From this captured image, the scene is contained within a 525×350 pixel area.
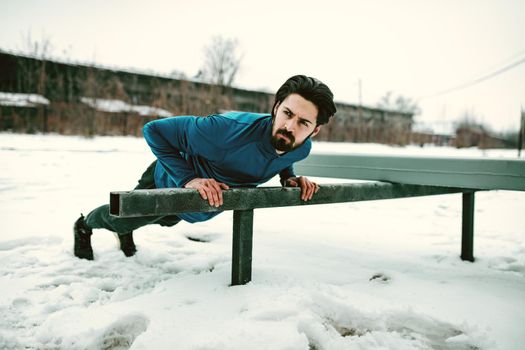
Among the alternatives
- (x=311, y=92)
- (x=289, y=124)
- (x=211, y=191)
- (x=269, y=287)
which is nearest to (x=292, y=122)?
(x=289, y=124)

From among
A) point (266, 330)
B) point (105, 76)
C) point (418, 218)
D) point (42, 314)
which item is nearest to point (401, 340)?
point (266, 330)

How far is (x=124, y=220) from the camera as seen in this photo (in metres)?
2.08

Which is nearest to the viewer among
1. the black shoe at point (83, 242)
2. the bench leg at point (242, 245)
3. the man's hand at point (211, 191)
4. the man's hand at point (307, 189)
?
the man's hand at point (211, 191)

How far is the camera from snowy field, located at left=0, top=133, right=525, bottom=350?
1368mm

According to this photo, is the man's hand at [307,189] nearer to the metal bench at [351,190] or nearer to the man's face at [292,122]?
the metal bench at [351,190]

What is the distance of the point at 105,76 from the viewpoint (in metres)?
20.1

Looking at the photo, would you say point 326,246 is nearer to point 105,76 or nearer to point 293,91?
point 293,91

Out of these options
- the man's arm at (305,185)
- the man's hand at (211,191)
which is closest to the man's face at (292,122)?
the man's arm at (305,185)

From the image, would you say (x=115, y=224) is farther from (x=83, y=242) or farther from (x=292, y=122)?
(x=292, y=122)

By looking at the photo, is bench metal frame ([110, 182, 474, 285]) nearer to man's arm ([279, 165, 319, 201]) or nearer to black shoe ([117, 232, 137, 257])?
man's arm ([279, 165, 319, 201])

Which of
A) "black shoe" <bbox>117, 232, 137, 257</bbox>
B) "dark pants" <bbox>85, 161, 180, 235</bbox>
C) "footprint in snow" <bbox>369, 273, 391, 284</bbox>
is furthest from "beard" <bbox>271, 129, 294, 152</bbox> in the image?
"black shoe" <bbox>117, 232, 137, 257</bbox>

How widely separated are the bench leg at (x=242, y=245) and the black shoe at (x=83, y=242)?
1107 millimetres

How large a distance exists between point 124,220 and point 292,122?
3.72 ft

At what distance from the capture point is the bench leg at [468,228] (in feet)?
8.25
